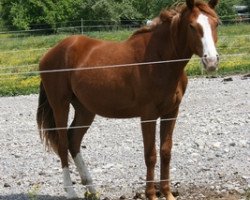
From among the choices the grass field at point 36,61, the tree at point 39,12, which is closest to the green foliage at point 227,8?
the grass field at point 36,61

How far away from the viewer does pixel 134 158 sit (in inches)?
283

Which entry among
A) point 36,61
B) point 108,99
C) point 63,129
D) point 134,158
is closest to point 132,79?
point 108,99

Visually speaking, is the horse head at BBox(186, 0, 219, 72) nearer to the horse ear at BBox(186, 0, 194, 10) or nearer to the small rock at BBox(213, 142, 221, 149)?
the horse ear at BBox(186, 0, 194, 10)

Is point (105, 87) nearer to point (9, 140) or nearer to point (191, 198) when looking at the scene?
point (191, 198)

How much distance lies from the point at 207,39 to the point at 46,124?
264cm

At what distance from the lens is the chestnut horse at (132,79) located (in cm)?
498

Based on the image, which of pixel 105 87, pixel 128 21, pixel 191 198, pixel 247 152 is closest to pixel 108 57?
pixel 105 87

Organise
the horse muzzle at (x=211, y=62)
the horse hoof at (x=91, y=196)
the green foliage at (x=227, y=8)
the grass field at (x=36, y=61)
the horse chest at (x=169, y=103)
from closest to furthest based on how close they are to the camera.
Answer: the horse muzzle at (x=211, y=62)
the horse chest at (x=169, y=103)
the horse hoof at (x=91, y=196)
the grass field at (x=36, y=61)
the green foliage at (x=227, y=8)

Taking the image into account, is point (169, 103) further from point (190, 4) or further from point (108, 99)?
point (190, 4)

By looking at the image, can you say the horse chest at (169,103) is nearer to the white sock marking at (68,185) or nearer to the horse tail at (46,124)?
the white sock marking at (68,185)

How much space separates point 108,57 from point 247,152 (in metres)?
2.65

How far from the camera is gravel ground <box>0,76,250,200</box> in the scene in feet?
20.0

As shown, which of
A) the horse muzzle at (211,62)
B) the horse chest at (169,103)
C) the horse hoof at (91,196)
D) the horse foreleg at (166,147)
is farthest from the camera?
the horse hoof at (91,196)

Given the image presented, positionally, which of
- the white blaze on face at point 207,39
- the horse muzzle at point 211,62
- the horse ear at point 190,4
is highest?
the horse ear at point 190,4
